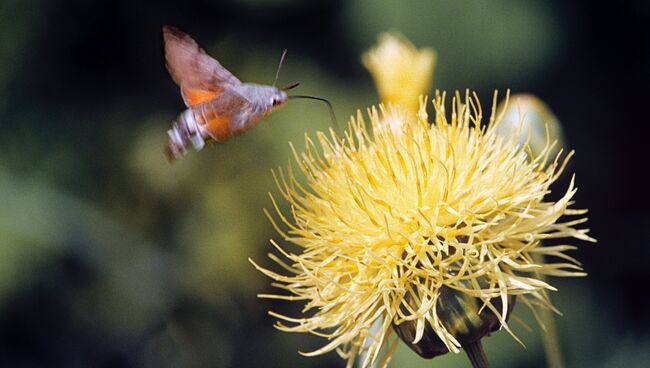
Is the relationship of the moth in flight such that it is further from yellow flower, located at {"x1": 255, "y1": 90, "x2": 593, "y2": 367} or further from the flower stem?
the flower stem

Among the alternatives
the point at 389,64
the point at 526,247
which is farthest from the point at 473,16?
the point at 526,247

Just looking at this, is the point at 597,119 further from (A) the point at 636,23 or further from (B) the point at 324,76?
(B) the point at 324,76

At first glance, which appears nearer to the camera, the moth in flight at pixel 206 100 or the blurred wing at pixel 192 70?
the moth in flight at pixel 206 100

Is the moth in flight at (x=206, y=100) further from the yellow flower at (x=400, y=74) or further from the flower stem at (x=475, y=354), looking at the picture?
the flower stem at (x=475, y=354)

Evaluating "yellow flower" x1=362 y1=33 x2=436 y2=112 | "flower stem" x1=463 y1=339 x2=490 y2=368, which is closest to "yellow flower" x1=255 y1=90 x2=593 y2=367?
"flower stem" x1=463 y1=339 x2=490 y2=368

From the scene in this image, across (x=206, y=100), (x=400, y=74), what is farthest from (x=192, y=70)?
(x=400, y=74)

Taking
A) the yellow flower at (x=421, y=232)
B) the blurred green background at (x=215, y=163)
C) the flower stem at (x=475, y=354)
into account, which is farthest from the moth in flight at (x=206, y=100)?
the blurred green background at (x=215, y=163)

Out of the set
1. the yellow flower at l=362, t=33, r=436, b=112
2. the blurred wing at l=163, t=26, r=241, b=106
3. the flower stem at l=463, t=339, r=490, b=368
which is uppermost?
the yellow flower at l=362, t=33, r=436, b=112
